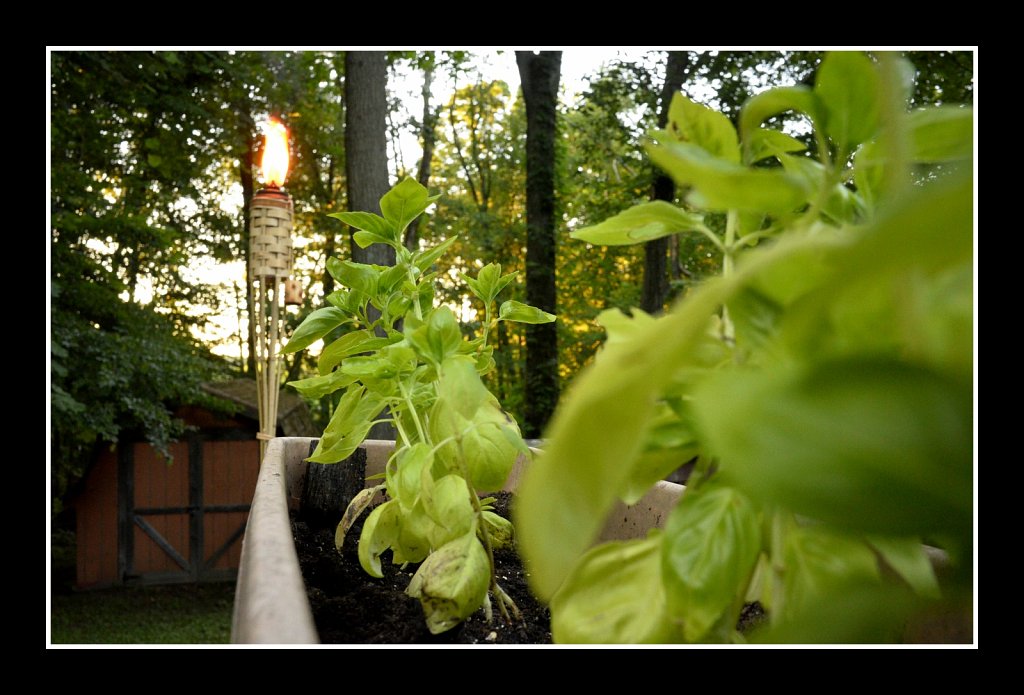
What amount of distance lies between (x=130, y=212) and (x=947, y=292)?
15.5 feet

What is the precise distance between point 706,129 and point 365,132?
9.85 feet

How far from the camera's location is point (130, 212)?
4152 mm

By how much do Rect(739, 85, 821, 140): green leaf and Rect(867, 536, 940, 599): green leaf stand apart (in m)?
0.14

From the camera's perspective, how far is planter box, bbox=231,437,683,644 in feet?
0.62

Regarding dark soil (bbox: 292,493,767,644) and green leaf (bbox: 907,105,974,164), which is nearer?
green leaf (bbox: 907,105,974,164)

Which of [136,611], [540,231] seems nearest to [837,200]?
[540,231]

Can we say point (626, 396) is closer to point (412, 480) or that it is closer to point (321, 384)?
point (412, 480)

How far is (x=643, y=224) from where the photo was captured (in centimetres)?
29

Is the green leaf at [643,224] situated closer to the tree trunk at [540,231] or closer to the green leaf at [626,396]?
the green leaf at [626,396]

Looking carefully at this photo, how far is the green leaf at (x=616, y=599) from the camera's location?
226mm

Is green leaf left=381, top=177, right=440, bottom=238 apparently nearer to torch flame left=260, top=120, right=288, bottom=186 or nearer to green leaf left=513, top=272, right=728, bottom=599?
green leaf left=513, top=272, right=728, bottom=599

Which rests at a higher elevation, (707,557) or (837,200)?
(837,200)

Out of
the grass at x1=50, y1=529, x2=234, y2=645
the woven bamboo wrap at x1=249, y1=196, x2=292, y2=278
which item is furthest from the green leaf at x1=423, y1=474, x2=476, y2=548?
Result: the grass at x1=50, y1=529, x2=234, y2=645
